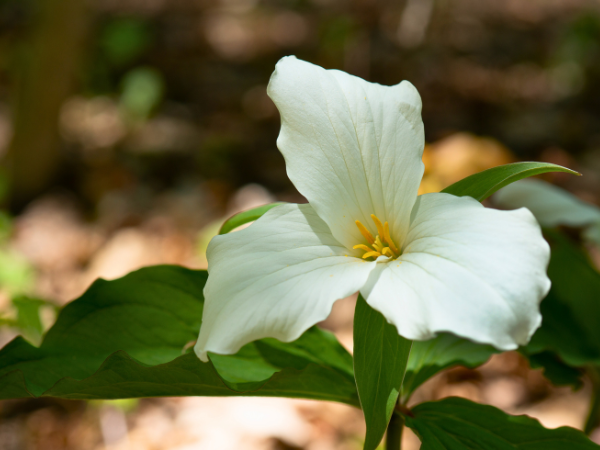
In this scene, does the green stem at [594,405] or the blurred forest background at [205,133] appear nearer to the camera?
the green stem at [594,405]

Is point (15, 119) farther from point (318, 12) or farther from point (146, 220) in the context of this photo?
point (318, 12)

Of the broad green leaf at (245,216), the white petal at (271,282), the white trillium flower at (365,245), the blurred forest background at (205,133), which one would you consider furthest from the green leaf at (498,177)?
the blurred forest background at (205,133)

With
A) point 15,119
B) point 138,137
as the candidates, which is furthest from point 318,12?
point 15,119

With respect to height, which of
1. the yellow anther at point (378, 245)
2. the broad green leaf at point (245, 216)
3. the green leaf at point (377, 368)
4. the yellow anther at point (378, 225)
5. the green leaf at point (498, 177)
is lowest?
the green leaf at point (377, 368)

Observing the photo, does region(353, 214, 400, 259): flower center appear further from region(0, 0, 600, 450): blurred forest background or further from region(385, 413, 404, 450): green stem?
region(0, 0, 600, 450): blurred forest background

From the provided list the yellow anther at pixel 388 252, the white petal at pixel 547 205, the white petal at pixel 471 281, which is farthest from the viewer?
the white petal at pixel 547 205

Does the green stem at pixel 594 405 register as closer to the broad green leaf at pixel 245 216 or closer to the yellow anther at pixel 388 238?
the yellow anther at pixel 388 238

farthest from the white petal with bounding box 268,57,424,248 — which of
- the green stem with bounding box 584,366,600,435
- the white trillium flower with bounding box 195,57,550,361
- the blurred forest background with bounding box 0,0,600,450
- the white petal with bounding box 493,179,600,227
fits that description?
the blurred forest background with bounding box 0,0,600,450
